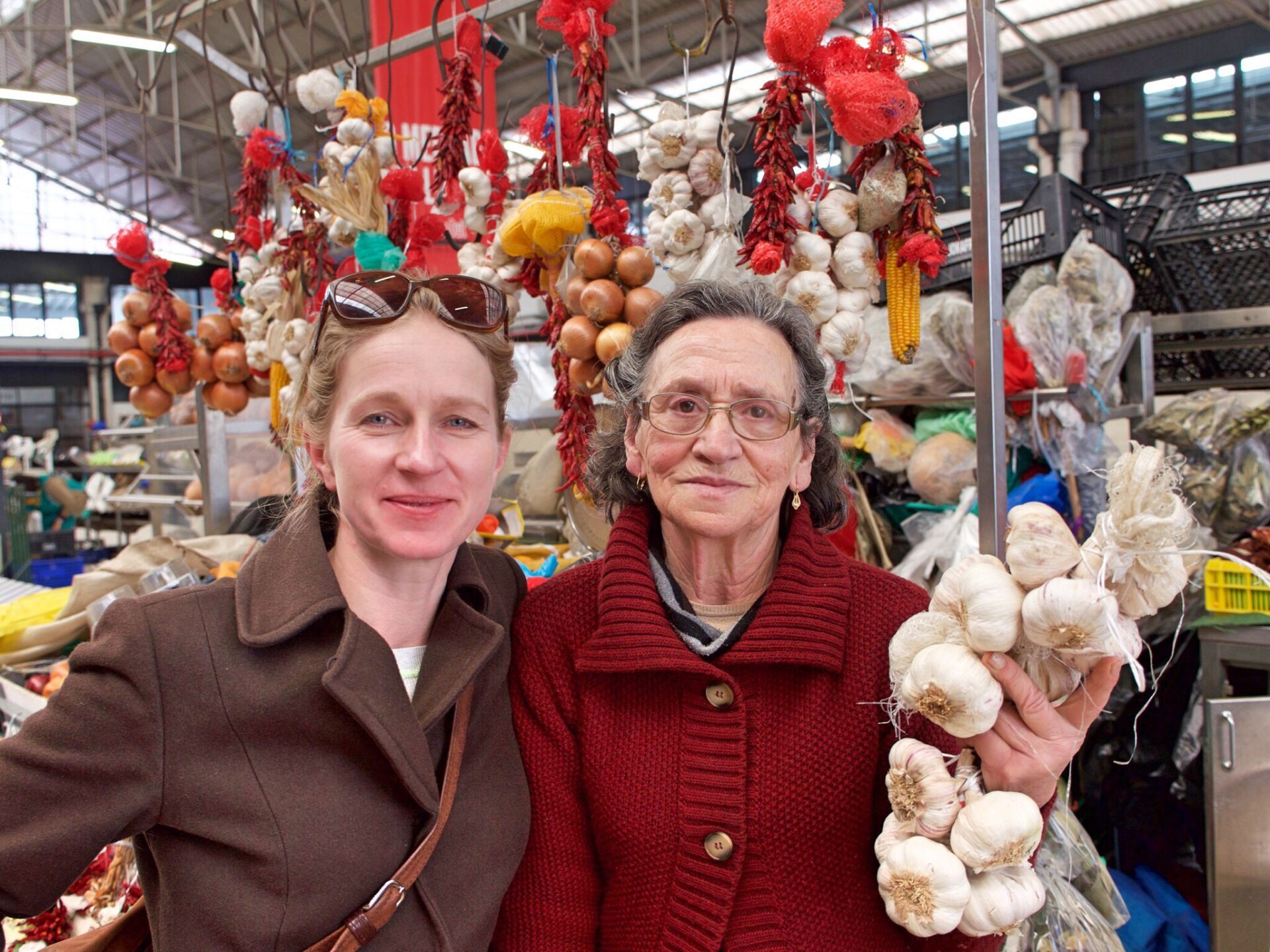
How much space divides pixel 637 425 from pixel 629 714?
48 centimetres

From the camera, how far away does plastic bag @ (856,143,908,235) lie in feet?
5.84

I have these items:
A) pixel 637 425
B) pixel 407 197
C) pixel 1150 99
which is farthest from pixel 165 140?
pixel 637 425

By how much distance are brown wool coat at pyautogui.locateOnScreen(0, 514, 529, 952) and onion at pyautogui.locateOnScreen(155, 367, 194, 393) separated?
2.22m

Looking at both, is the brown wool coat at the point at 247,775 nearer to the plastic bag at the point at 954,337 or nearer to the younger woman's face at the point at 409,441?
the younger woman's face at the point at 409,441

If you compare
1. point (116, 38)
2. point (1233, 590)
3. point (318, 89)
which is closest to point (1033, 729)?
point (1233, 590)

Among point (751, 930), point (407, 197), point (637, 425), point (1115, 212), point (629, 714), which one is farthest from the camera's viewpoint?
point (1115, 212)

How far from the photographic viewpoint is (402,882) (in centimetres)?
110

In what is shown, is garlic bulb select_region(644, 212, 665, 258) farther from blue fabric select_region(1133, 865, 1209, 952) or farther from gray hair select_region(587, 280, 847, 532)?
blue fabric select_region(1133, 865, 1209, 952)

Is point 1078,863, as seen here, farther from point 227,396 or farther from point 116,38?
point 116,38

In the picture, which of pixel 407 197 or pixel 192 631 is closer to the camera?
pixel 192 631

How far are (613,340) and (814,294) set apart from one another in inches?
17.2

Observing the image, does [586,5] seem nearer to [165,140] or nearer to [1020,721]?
[1020,721]

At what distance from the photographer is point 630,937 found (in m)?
1.31

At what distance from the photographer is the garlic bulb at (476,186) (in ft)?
7.50
